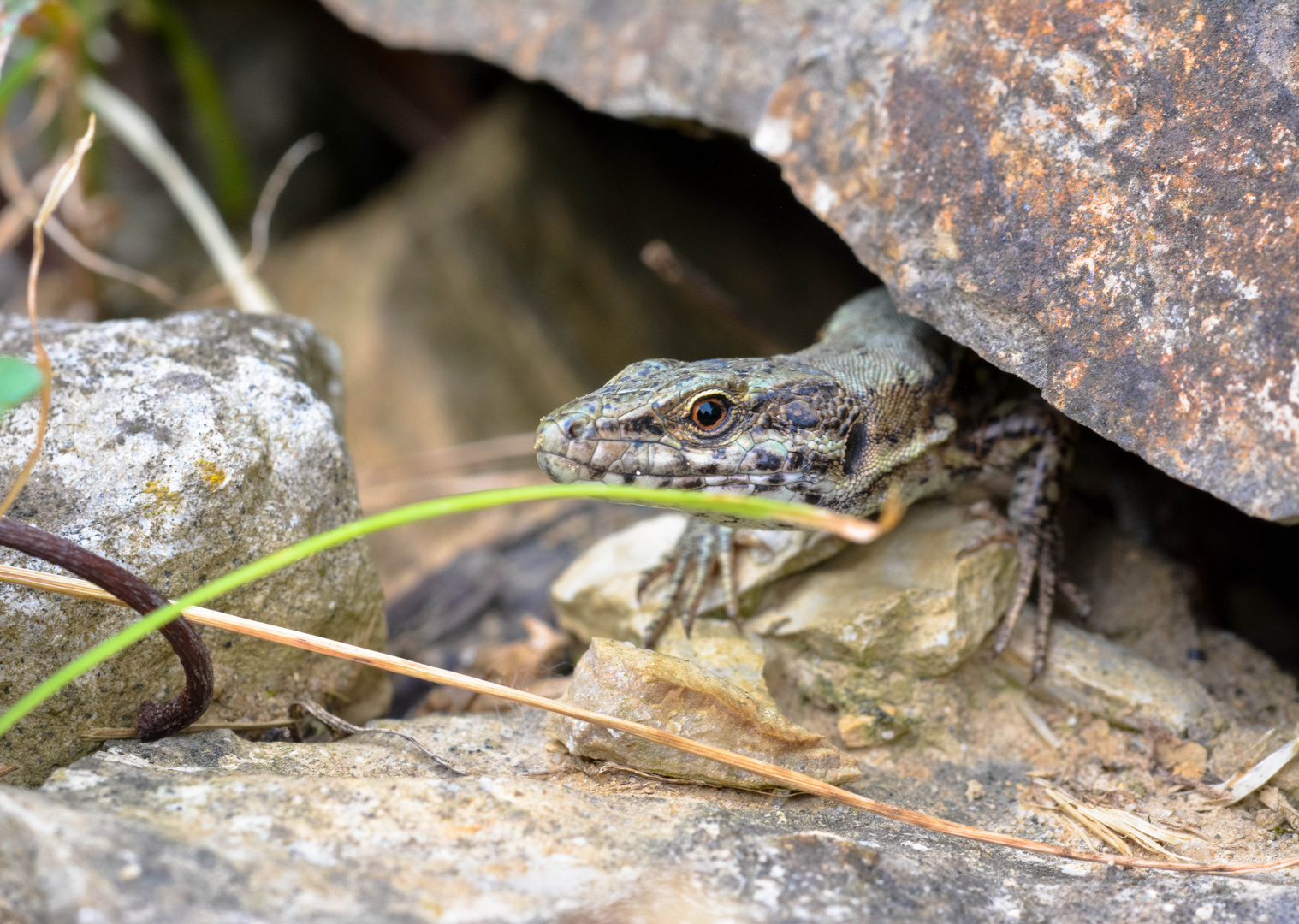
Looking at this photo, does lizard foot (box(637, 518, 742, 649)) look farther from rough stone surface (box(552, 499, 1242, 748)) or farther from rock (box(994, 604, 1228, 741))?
rock (box(994, 604, 1228, 741))

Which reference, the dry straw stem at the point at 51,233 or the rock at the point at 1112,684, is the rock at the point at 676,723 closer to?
the rock at the point at 1112,684

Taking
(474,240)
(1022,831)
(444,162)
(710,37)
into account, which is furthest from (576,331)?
(1022,831)

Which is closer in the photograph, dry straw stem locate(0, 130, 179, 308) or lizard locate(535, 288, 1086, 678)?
lizard locate(535, 288, 1086, 678)

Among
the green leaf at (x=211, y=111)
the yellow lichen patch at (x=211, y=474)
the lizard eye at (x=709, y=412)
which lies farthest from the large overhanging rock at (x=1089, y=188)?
the green leaf at (x=211, y=111)

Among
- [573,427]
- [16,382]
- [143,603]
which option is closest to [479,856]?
[143,603]

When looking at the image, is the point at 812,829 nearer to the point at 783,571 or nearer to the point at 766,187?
the point at 783,571

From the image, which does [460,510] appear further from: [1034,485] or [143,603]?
[1034,485]

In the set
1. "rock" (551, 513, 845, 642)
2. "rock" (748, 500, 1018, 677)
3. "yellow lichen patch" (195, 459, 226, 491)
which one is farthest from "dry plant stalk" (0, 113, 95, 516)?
"rock" (748, 500, 1018, 677)
